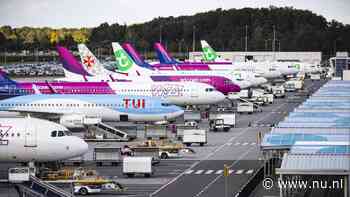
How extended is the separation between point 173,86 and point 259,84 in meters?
62.2

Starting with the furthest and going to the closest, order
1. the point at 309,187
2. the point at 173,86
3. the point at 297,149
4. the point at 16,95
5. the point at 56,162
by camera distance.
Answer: the point at 173,86
the point at 16,95
the point at 56,162
the point at 309,187
the point at 297,149

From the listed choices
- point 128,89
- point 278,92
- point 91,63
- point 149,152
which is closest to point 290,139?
point 149,152

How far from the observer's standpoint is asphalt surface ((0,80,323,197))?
72.8 m

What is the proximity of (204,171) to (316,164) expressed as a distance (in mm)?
29482

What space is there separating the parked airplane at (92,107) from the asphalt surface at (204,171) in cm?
661

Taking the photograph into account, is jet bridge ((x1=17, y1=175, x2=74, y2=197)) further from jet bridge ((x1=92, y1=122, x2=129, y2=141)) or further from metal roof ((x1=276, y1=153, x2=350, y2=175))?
jet bridge ((x1=92, y1=122, x2=129, y2=141))

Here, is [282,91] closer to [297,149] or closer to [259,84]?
[259,84]

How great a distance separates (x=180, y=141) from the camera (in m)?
106

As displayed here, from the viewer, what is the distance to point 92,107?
11212 cm

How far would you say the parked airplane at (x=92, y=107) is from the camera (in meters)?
111

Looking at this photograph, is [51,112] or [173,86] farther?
[173,86]

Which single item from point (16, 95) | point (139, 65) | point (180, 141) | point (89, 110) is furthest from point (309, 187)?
point (139, 65)

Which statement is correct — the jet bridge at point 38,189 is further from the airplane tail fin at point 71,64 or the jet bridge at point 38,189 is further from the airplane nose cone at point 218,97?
the airplane tail fin at point 71,64

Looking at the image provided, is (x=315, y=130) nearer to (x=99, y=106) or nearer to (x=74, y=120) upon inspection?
(x=74, y=120)
